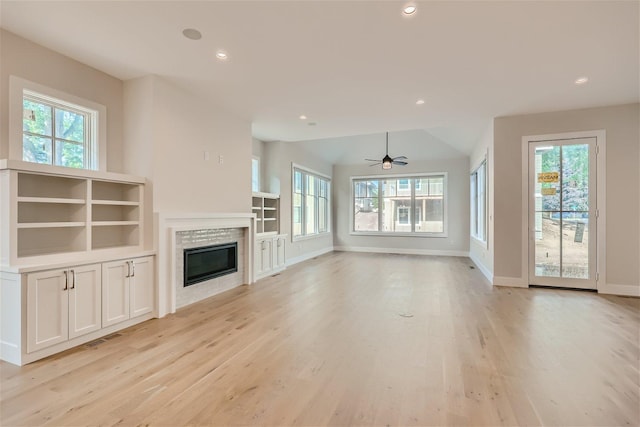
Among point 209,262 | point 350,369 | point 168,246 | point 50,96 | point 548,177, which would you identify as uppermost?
point 50,96

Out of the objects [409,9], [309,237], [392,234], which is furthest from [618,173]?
[309,237]

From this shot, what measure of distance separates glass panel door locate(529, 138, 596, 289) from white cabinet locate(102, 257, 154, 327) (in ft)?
18.8

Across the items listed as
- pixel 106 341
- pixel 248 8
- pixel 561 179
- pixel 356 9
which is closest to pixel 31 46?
pixel 248 8

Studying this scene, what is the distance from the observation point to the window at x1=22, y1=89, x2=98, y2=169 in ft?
10.1

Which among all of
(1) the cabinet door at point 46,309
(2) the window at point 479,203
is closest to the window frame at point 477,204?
(2) the window at point 479,203

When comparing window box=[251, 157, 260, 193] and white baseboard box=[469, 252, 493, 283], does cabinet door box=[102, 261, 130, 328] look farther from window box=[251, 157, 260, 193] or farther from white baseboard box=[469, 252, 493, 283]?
white baseboard box=[469, 252, 493, 283]

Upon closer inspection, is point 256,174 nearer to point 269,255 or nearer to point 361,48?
point 269,255

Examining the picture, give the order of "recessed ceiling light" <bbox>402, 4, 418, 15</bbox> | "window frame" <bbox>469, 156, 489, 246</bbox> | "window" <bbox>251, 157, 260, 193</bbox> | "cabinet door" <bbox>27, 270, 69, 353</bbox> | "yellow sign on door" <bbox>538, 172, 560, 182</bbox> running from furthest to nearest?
Answer: "window" <bbox>251, 157, 260, 193</bbox>, "window frame" <bbox>469, 156, 489, 246</bbox>, "yellow sign on door" <bbox>538, 172, 560, 182</bbox>, "cabinet door" <bbox>27, 270, 69, 353</bbox>, "recessed ceiling light" <bbox>402, 4, 418, 15</bbox>

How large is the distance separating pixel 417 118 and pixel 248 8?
11.9 ft

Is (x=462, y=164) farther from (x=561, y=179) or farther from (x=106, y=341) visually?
(x=106, y=341)

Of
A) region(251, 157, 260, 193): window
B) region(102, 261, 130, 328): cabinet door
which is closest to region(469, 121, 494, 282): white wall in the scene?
region(251, 157, 260, 193): window

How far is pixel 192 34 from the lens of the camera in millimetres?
2895

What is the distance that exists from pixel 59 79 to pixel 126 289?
233 centimetres

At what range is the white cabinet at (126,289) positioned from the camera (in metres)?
3.17
